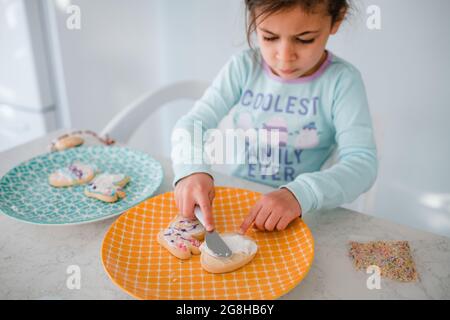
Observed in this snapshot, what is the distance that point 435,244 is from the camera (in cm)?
70

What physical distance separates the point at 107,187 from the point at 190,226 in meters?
0.21

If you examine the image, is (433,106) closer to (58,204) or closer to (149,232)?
(149,232)

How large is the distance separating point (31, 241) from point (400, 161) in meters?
1.29

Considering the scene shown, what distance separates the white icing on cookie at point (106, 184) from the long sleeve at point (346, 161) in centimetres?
35

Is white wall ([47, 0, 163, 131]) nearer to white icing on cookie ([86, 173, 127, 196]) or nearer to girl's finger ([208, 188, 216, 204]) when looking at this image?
white icing on cookie ([86, 173, 127, 196])

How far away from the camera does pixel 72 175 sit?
87 centimetres

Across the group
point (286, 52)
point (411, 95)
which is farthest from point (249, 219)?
point (411, 95)

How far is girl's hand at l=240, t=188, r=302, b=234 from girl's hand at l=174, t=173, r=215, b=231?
0.07 m

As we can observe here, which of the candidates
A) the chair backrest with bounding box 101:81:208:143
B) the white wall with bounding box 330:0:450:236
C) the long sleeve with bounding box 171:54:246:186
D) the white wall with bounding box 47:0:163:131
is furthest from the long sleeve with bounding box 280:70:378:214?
the white wall with bounding box 47:0:163:131

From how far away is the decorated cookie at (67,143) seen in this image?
101 cm

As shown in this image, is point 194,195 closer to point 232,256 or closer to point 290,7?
point 232,256

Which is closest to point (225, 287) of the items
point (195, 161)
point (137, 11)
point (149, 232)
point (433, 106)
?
point (149, 232)

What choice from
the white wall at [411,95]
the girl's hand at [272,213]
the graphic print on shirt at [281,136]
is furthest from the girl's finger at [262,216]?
the white wall at [411,95]

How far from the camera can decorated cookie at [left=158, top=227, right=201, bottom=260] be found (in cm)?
66
